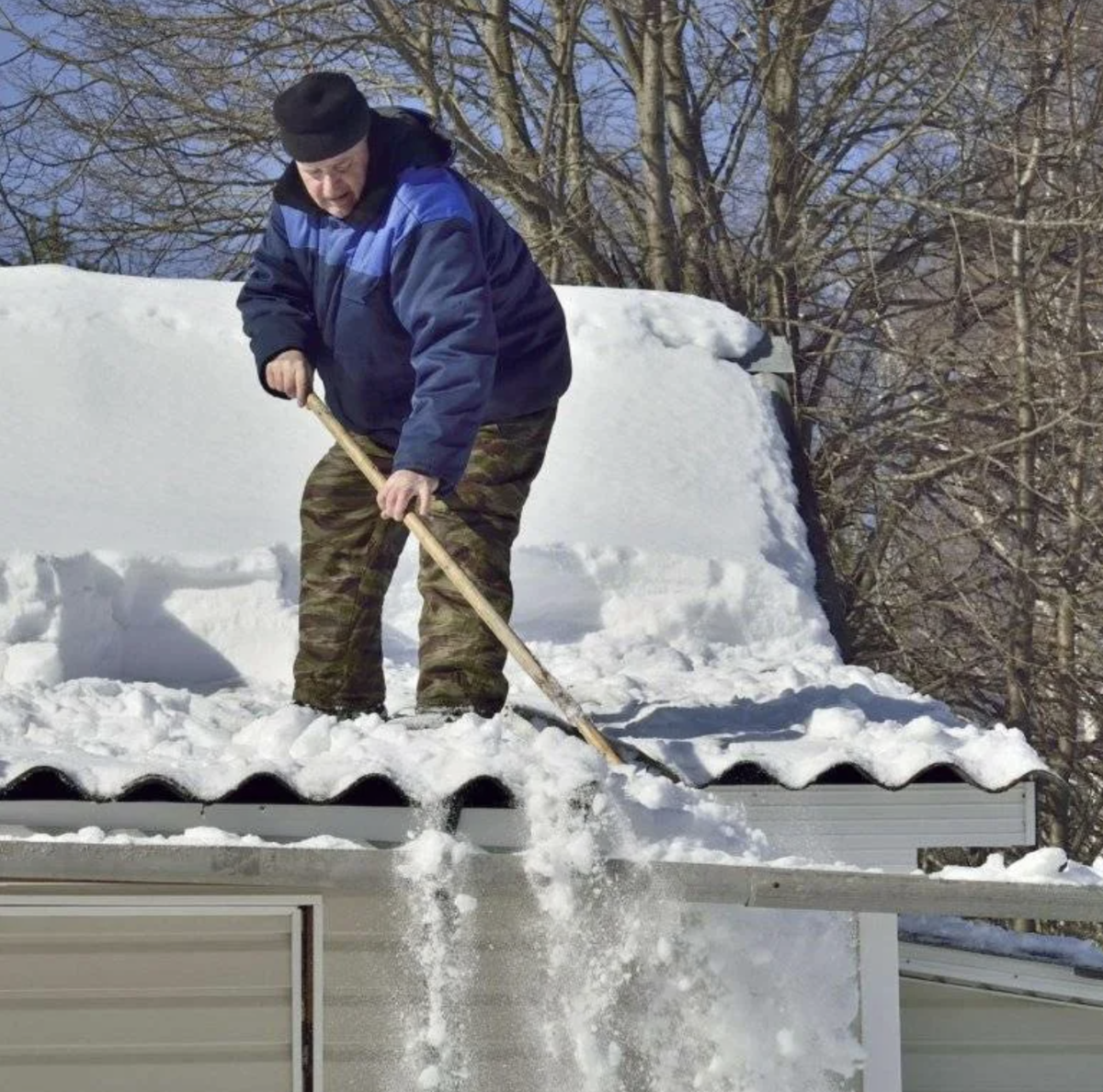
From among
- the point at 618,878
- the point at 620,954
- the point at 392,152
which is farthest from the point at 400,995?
the point at 392,152

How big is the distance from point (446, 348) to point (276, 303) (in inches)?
25.6

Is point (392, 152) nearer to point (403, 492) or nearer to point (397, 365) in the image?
point (397, 365)

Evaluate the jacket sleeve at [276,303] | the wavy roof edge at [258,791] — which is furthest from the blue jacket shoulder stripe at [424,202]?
the wavy roof edge at [258,791]

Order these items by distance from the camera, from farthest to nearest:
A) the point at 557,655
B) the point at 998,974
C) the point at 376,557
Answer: the point at 557,655 < the point at 998,974 < the point at 376,557

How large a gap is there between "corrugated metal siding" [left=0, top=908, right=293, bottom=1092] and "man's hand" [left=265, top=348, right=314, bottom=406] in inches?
53.0

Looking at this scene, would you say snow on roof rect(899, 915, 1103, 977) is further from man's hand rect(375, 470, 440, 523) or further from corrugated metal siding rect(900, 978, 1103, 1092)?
man's hand rect(375, 470, 440, 523)

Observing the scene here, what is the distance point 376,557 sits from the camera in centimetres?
501

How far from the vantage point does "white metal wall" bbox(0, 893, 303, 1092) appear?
4105 mm

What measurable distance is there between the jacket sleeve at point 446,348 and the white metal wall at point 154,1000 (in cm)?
108

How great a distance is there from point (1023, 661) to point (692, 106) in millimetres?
5637

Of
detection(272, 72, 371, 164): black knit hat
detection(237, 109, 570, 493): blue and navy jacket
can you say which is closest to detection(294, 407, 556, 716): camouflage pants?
detection(237, 109, 570, 493): blue and navy jacket

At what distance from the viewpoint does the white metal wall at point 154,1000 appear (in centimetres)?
411

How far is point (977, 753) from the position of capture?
15.2ft

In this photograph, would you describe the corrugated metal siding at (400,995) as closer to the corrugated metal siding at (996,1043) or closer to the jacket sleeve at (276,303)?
the jacket sleeve at (276,303)
